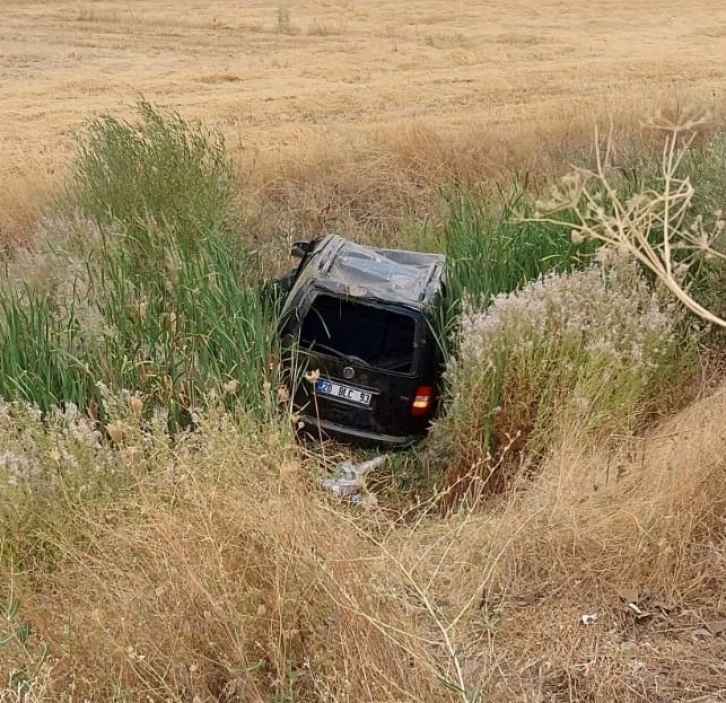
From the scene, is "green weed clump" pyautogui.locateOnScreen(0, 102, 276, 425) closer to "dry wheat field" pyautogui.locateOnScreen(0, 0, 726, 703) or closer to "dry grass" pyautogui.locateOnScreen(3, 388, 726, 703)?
"dry wheat field" pyautogui.locateOnScreen(0, 0, 726, 703)

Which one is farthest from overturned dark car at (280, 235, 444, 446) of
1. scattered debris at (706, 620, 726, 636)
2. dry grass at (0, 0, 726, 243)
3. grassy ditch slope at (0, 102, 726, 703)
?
dry grass at (0, 0, 726, 243)

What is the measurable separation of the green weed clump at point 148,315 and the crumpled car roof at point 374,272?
18.8 inches

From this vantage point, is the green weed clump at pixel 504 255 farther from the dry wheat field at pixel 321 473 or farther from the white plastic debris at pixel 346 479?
the white plastic debris at pixel 346 479

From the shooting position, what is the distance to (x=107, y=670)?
2.49m

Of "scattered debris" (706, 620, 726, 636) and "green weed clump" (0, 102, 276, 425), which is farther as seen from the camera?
"green weed clump" (0, 102, 276, 425)

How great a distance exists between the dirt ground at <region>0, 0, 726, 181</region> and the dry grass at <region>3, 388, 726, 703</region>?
784 centimetres

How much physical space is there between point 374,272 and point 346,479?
1.64m

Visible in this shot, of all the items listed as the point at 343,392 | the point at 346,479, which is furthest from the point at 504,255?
the point at 346,479

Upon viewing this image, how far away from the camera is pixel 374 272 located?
541cm

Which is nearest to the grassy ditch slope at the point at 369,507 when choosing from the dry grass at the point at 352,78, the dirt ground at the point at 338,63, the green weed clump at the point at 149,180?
the green weed clump at the point at 149,180

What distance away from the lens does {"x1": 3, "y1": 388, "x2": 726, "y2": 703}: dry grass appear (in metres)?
2.48

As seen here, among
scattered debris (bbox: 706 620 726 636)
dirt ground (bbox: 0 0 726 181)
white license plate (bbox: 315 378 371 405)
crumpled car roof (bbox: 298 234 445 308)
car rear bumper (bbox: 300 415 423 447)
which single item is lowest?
car rear bumper (bbox: 300 415 423 447)

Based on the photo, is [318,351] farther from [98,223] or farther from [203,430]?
[98,223]

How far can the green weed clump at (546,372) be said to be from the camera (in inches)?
170
